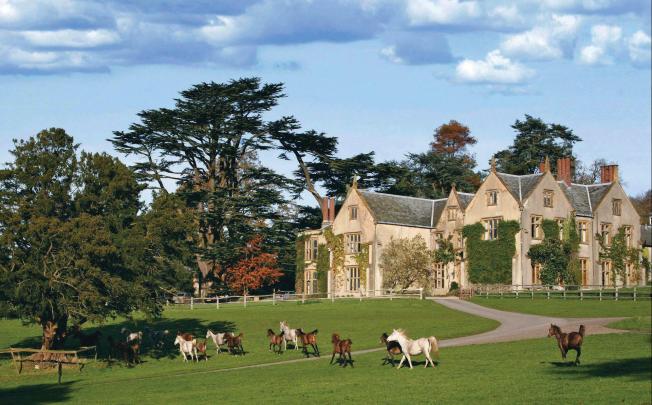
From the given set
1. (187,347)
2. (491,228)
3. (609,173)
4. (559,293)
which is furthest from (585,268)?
(187,347)

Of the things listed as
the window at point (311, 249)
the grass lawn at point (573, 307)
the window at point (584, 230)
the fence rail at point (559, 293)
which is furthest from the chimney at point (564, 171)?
the window at point (311, 249)

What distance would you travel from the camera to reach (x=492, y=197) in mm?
80250

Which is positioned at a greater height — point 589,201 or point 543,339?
point 589,201

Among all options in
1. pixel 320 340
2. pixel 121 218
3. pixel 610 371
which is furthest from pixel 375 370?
pixel 121 218

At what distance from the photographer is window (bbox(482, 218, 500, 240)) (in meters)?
79.6

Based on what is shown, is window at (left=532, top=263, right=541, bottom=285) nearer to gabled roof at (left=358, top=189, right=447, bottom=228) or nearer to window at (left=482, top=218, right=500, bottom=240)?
window at (left=482, top=218, right=500, bottom=240)

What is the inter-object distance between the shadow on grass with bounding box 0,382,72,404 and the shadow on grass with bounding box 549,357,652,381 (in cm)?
1705

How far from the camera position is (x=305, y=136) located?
8856 cm

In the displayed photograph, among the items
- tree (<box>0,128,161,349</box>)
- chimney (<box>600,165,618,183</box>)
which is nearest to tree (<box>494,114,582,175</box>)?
chimney (<box>600,165,618,183</box>)

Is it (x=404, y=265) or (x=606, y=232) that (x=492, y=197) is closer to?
(x=404, y=265)

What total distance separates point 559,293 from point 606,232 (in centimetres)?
1616

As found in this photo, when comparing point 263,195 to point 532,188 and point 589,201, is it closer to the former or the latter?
point 532,188

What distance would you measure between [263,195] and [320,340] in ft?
115

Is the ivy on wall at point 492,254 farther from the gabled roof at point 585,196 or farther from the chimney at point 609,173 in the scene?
the chimney at point 609,173
